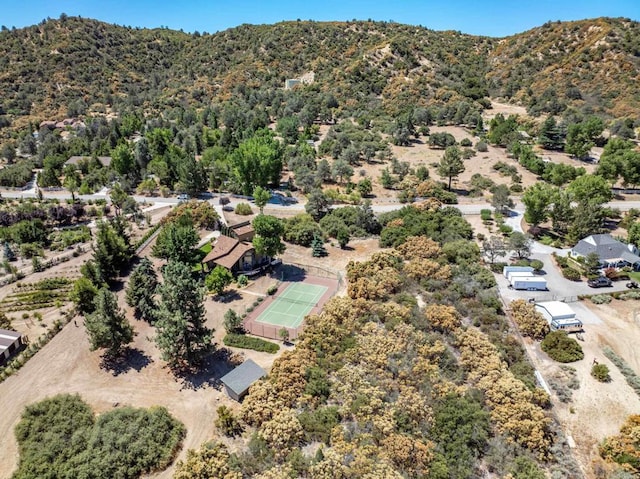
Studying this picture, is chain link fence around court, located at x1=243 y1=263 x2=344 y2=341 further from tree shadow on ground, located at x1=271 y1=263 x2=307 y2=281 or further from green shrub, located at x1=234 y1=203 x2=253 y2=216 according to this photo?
green shrub, located at x1=234 y1=203 x2=253 y2=216

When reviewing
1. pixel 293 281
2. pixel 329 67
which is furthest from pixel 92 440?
pixel 329 67

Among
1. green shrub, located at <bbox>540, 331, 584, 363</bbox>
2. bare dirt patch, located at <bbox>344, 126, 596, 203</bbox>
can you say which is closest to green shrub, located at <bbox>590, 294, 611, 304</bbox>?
green shrub, located at <bbox>540, 331, 584, 363</bbox>

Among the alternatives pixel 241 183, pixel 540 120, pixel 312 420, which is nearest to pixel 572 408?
pixel 312 420

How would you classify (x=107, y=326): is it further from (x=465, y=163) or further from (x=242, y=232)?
(x=465, y=163)

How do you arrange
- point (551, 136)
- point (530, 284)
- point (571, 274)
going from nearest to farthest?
point (530, 284)
point (571, 274)
point (551, 136)

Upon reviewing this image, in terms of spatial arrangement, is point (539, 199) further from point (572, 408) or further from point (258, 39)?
point (258, 39)
